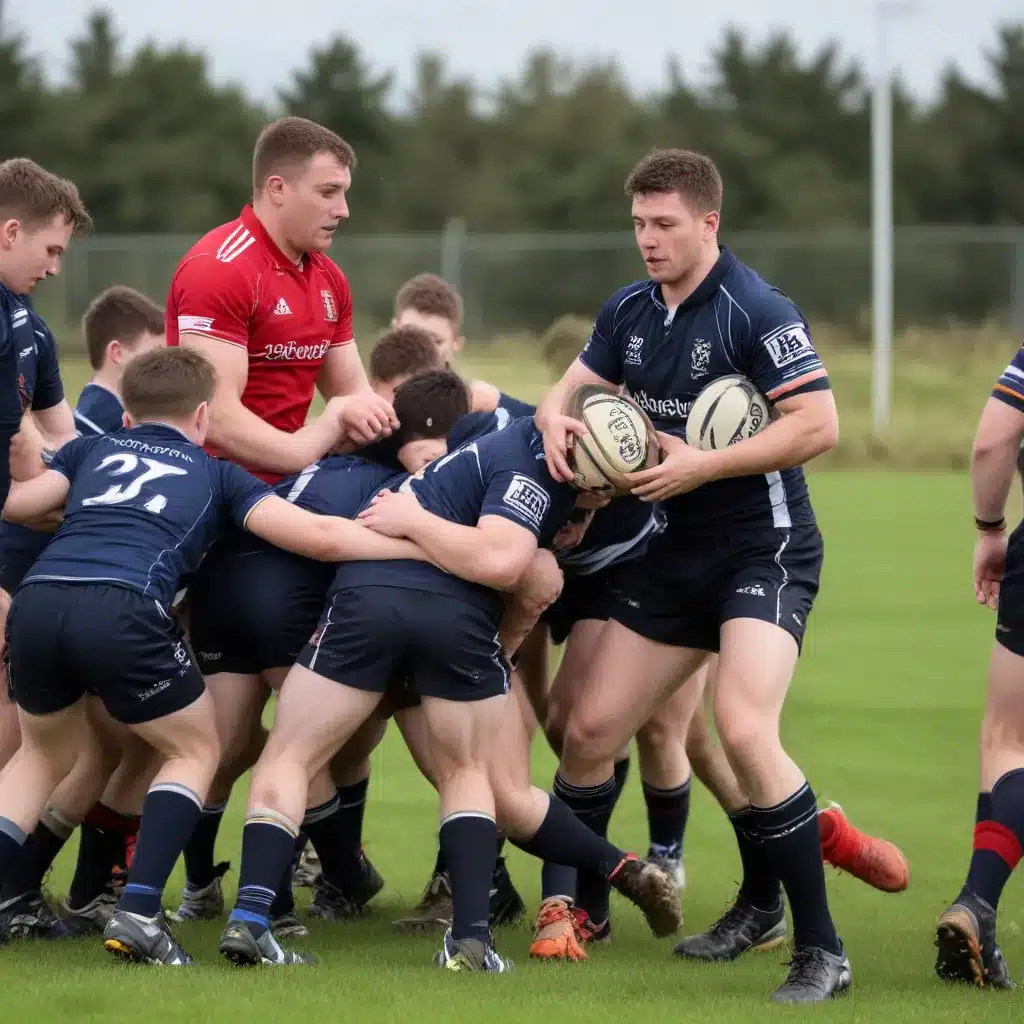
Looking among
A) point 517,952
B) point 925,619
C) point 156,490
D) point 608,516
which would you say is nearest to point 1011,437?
point 608,516

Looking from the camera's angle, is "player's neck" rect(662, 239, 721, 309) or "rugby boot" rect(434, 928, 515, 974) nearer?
"rugby boot" rect(434, 928, 515, 974)

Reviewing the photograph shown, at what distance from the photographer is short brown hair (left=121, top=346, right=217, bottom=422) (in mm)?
5211

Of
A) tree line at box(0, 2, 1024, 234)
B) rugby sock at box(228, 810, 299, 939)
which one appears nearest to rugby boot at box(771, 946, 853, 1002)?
rugby sock at box(228, 810, 299, 939)

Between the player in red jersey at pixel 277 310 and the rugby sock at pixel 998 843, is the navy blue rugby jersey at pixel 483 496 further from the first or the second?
the rugby sock at pixel 998 843

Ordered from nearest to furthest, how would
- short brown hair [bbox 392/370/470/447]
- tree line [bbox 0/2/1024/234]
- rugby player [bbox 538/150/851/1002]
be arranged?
1. rugby player [bbox 538/150/851/1002]
2. short brown hair [bbox 392/370/470/447]
3. tree line [bbox 0/2/1024/234]

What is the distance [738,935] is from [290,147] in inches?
121

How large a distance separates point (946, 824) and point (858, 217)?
Answer: 40.1 meters

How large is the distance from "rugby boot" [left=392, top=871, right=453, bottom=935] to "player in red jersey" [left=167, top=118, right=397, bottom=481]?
155cm

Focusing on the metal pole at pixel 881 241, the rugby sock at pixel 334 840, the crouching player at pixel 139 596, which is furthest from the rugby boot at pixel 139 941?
the metal pole at pixel 881 241

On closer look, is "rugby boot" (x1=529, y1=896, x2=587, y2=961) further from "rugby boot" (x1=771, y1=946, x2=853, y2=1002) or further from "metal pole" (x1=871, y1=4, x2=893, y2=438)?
"metal pole" (x1=871, y1=4, x2=893, y2=438)

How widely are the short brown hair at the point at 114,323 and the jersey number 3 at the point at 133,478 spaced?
1849 mm

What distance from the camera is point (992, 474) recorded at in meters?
5.18

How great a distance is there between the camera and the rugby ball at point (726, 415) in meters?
5.25

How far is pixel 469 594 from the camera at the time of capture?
5.05 metres
